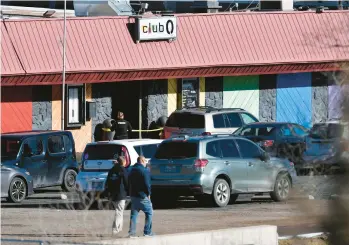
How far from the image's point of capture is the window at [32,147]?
27141 millimetres

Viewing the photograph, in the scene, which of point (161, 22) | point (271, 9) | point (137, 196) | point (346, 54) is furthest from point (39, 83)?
point (346, 54)

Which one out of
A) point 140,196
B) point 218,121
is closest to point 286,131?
point 218,121

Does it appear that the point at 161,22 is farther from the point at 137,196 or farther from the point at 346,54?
the point at 346,54

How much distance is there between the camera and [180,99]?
3881 centimetres

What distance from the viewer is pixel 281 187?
2597cm

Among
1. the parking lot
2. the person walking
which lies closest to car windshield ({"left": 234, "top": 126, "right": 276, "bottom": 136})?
the parking lot

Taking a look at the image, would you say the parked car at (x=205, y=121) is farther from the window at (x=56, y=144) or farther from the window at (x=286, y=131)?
the window at (x=56, y=144)

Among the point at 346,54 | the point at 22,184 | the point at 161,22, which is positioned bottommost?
the point at 22,184

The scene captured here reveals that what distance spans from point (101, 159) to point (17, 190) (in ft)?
6.58

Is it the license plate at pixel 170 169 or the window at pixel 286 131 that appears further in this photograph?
the window at pixel 286 131

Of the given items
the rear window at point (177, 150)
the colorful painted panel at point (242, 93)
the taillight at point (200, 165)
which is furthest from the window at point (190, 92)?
the taillight at point (200, 165)

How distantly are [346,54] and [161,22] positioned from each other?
A: 26003 mm

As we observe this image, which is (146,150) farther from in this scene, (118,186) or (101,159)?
(118,186)

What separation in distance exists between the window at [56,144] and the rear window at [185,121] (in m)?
6.69
